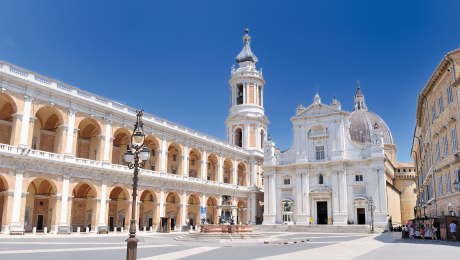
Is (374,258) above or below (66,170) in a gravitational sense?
Answer: below

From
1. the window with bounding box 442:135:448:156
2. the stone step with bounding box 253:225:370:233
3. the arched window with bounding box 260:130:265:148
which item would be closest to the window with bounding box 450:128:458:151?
the window with bounding box 442:135:448:156

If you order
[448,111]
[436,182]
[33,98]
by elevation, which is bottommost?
[436,182]

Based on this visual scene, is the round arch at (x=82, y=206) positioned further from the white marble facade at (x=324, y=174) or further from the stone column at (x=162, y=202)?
the white marble facade at (x=324, y=174)

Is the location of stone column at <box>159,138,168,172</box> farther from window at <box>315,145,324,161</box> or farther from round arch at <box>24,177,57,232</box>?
window at <box>315,145,324,161</box>

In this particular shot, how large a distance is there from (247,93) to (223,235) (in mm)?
40231

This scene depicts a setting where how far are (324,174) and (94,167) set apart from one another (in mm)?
32335

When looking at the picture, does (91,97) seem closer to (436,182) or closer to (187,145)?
(187,145)

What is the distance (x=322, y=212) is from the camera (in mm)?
56312

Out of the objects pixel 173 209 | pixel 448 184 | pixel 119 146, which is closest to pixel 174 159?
pixel 173 209

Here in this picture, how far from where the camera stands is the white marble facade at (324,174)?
53.5 metres

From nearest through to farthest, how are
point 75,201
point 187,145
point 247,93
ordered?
point 75,201, point 187,145, point 247,93

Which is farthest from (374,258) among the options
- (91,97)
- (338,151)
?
(338,151)

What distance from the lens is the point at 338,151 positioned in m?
56.2

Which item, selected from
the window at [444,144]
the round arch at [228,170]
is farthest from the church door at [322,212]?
the window at [444,144]
